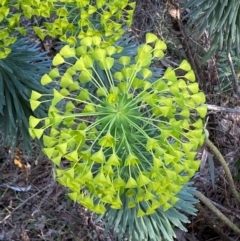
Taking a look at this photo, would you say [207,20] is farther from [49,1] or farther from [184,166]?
[184,166]

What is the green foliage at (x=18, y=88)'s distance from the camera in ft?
4.89

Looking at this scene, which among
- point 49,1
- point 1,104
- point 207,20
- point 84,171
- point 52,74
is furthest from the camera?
point 207,20

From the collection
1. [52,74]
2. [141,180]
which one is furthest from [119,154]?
[52,74]

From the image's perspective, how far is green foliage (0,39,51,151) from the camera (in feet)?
4.89

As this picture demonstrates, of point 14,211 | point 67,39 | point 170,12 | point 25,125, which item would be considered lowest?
point 14,211

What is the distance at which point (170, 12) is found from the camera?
2.15 metres

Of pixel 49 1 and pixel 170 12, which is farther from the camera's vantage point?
pixel 170 12

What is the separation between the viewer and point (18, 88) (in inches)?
58.6

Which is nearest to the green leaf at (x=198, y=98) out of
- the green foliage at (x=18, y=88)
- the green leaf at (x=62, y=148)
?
the green leaf at (x=62, y=148)

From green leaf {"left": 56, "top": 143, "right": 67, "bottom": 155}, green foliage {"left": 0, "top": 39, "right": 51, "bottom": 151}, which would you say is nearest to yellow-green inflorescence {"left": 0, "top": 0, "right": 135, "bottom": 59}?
green foliage {"left": 0, "top": 39, "right": 51, "bottom": 151}

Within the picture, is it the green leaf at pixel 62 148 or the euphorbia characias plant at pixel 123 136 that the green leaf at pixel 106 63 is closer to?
the euphorbia characias plant at pixel 123 136

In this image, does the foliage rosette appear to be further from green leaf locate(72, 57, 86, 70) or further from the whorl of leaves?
the whorl of leaves

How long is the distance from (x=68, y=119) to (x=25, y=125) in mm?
507

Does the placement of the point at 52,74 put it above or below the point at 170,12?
above
